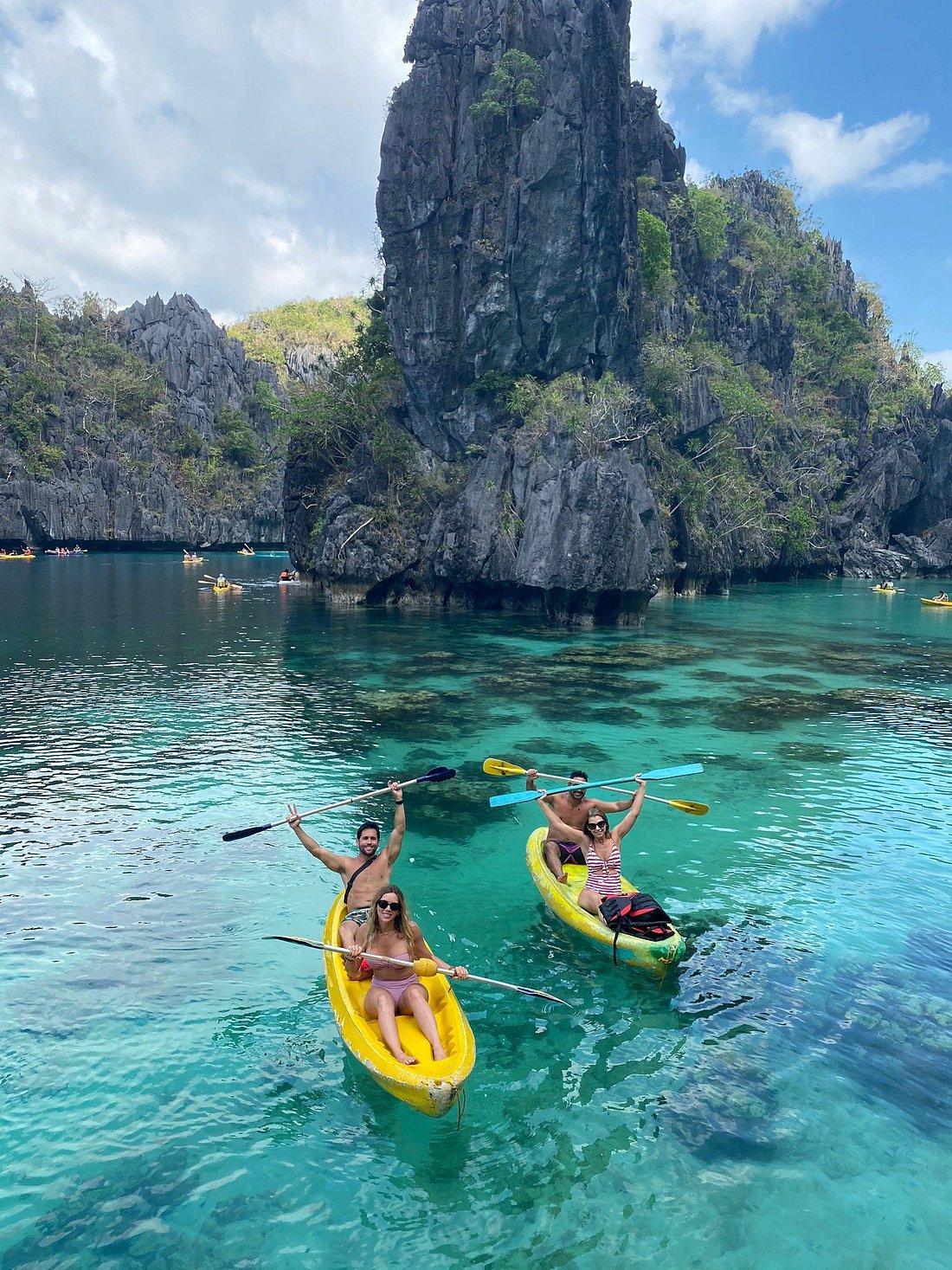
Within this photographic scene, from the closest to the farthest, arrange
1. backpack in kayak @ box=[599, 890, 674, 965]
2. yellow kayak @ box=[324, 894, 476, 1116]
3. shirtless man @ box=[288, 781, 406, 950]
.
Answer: yellow kayak @ box=[324, 894, 476, 1116], backpack in kayak @ box=[599, 890, 674, 965], shirtless man @ box=[288, 781, 406, 950]

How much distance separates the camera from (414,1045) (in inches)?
270

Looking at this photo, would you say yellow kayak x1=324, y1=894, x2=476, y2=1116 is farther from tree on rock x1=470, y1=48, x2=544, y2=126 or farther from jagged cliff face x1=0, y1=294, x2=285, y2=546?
jagged cliff face x1=0, y1=294, x2=285, y2=546

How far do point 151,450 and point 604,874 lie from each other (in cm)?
9306

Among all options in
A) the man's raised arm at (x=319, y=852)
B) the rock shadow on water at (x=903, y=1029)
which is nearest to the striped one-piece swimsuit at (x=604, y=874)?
the rock shadow on water at (x=903, y=1029)

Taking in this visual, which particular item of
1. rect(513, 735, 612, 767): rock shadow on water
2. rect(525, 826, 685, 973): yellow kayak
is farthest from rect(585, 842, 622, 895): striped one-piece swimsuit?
rect(513, 735, 612, 767): rock shadow on water

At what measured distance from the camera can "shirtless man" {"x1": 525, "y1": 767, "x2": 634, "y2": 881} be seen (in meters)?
10.7

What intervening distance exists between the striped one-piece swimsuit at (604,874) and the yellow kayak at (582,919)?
138 mm

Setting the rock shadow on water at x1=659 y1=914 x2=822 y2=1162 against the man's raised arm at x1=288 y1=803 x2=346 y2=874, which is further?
the man's raised arm at x1=288 y1=803 x2=346 y2=874

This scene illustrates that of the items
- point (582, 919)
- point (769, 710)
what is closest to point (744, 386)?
point (769, 710)

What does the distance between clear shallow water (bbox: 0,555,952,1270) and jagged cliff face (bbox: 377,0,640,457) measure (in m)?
25.4

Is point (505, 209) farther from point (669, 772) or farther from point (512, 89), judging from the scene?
point (669, 772)

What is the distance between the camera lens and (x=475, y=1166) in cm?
613

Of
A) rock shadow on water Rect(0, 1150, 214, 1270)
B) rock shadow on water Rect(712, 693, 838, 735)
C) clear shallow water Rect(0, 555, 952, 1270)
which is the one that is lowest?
rock shadow on water Rect(0, 1150, 214, 1270)

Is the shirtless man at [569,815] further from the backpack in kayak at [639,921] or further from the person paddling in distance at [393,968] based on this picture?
the person paddling in distance at [393,968]
